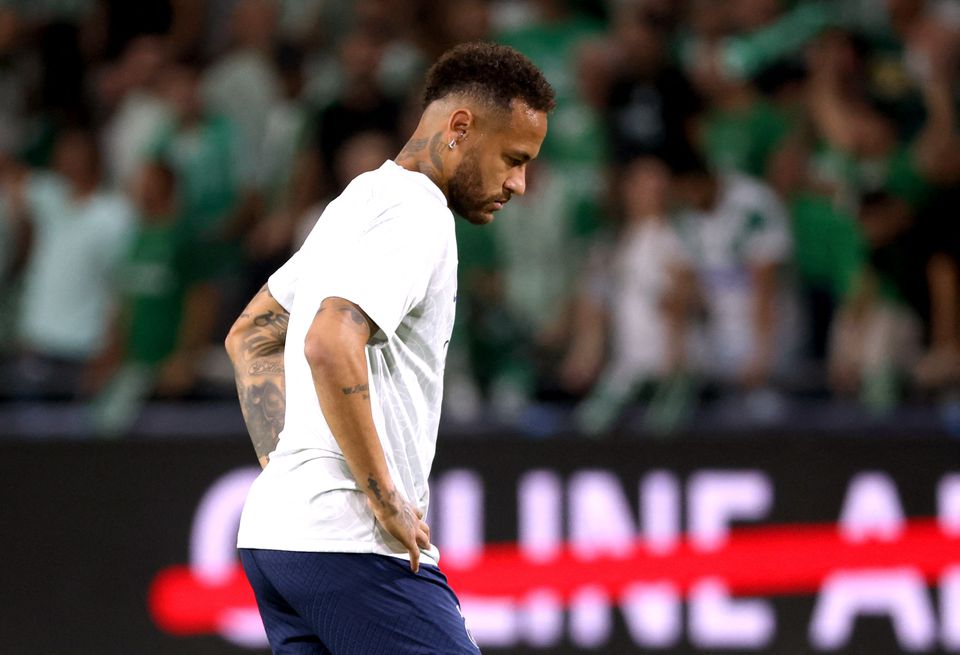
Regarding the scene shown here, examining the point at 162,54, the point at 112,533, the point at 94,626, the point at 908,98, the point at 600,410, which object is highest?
the point at 162,54

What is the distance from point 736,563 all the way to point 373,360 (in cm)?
386

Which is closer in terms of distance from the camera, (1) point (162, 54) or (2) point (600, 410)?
(2) point (600, 410)

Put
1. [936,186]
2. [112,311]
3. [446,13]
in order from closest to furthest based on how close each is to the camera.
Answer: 1. [936,186]
2. [112,311]
3. [446,13]

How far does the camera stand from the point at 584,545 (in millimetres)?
6363

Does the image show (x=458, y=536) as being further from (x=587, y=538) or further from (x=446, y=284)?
(x=446, y=284)

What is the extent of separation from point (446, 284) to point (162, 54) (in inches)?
223

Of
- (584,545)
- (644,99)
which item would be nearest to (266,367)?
(584,545)

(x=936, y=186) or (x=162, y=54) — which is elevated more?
(x=162, y=54)

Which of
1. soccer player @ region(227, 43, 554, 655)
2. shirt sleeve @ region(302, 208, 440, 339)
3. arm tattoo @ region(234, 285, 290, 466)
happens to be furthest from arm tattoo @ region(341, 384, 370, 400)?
arm tattoo @ region(234, 285, 290, 466)

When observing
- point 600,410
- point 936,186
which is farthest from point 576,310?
point 936,186

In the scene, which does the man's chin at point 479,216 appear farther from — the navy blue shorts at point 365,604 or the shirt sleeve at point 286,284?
the navy blue shorts at point 365,604

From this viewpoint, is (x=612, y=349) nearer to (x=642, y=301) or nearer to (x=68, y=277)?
(x=642, y=301)

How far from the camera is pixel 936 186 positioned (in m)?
6.35

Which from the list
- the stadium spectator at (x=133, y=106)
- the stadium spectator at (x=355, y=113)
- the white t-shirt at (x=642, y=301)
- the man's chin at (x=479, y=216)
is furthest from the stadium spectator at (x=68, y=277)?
the man's chin at (x=479, y=216)
